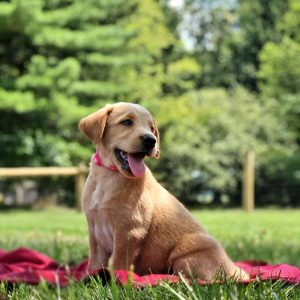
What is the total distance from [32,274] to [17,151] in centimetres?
1574

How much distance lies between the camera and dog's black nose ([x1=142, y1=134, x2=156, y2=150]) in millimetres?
3127

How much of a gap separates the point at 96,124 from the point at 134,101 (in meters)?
18.8

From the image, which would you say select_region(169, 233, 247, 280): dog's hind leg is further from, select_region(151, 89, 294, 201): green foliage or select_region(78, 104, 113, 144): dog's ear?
select_region(151, 89, 294, 201): green foliage

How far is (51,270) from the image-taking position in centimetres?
446

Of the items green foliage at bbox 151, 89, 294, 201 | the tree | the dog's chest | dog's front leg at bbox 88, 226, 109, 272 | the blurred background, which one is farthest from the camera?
green foliage at bbox 151, 89, 294, 201

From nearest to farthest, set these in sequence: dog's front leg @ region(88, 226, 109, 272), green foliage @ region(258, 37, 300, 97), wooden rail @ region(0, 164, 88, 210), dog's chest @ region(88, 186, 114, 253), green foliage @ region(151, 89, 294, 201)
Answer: dog's chest @ region(88, 186, 114, 253) → dog's front leg @ region(88, 226, 109, 272) → wooden rail @ region(0, 164, 88, 210) → green foliage @ region(151, 89, 294, 201) → green foliage @ region(258, 37, 300, 97)

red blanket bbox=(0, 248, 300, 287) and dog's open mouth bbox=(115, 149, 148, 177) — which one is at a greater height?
dog's open mouth bbox=(115, 149, 148, 177)

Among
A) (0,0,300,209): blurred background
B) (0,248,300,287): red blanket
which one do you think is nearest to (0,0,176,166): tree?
(0,0,300,209): blurred background

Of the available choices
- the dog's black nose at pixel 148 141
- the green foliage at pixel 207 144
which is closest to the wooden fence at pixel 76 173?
the green foliage at pixel 207 144

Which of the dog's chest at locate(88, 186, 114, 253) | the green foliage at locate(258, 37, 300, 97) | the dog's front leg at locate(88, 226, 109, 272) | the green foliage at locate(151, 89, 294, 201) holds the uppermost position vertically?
the green foliage at locate(258, 37, 300, 97)

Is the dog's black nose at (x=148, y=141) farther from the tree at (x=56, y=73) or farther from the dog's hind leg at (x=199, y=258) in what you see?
the tree at (x=56, y=73)

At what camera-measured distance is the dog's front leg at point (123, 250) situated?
10.5ft

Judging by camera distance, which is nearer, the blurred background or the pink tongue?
the pink tongue

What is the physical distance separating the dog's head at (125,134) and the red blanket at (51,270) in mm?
565
